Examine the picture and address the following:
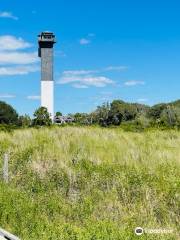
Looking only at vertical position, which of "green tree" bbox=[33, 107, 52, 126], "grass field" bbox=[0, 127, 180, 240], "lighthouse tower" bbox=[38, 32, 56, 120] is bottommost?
"grass field" bbox=[0, 127, 180, 240]

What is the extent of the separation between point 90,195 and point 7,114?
8125cm

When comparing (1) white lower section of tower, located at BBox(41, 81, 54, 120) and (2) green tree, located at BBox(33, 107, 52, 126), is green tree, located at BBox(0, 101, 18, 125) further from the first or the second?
(2) green tree, located at BBox(33, 107, 52, 126)

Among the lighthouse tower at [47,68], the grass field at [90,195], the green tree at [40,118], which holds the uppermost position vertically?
the lighthouse tower at [47,68]

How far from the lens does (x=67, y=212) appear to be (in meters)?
10.4

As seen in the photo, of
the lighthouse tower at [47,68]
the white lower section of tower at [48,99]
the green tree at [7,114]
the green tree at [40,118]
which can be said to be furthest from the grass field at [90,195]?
the green tree at [7,114]

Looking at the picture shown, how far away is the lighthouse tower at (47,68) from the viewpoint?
254ft

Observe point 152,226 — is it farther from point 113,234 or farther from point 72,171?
point 72,171

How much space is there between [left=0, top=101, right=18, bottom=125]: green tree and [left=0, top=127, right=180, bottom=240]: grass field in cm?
7333

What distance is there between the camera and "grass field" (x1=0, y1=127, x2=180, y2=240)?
30.0ft

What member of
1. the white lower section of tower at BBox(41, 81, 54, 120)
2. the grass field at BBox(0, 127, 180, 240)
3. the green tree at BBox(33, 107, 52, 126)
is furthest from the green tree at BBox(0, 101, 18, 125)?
the grass field at BBox(0, 127, 180, 240)

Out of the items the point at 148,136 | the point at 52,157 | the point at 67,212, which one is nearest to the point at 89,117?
the point at 148,136

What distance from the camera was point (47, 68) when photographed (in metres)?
82.9

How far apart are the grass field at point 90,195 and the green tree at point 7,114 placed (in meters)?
73.3

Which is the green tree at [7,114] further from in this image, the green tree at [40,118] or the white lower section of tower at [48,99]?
the green tree at [40,118]
